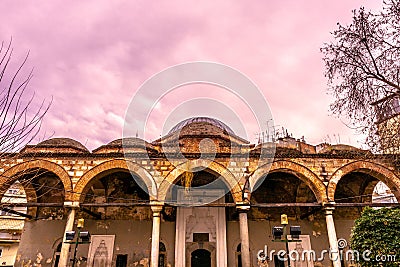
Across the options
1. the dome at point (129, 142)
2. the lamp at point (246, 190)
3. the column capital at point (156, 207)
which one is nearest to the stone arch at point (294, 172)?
the lamp at point (246, 190)

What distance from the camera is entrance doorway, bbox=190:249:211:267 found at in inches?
487

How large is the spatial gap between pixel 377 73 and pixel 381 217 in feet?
11.1

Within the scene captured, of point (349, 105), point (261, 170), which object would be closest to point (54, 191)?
point (261, 170)

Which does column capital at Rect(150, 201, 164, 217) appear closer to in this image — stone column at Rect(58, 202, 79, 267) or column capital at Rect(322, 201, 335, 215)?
stone column at Rect(58, 202, 79, 267)

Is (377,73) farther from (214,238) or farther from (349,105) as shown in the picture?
(214,238)

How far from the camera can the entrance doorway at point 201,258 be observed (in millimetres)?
12367

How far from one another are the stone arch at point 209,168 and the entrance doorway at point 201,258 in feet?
11.2

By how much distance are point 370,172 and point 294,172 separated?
2.72 meters

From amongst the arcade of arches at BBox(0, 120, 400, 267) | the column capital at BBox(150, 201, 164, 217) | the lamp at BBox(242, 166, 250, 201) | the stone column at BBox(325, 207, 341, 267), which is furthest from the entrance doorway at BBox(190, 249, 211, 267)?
the stone column at BBox(325, 207, 341, 267)

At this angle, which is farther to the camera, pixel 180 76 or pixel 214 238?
pixel 214 238

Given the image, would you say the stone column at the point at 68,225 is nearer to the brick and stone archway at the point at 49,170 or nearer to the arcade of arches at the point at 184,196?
the arcade of arches at the point at 184,196

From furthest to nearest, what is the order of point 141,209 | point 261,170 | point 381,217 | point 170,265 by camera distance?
point 141,209 < point 170,265 < point 261,170 < point 381,217

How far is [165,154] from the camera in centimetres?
1105

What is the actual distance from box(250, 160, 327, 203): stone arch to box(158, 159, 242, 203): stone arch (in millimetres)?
609
